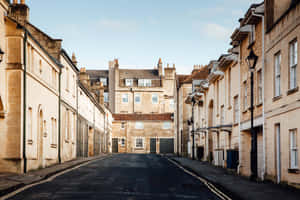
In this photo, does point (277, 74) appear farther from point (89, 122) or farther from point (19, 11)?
point (89, 122)

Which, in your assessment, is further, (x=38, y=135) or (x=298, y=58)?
(x=38, y=135)

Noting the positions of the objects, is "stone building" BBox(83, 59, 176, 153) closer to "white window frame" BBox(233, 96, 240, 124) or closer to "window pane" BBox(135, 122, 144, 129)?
"window pane" BBox(135, 122, 144, 129)

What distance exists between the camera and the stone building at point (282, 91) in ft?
50.6

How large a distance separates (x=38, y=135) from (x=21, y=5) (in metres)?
8.34

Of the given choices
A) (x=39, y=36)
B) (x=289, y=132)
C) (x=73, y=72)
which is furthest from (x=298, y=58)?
(x=73, y=72)

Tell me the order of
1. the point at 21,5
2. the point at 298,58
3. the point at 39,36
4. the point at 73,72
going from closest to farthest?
the point at 298,58 < the point at 21,5 < the point at 39,36 < the point at 73,72

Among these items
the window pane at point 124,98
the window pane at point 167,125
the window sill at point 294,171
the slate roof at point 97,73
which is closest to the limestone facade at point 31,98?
the window sill at point 294,171

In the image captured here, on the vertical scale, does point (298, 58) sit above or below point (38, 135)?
above

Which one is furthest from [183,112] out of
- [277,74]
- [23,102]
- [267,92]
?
[277,74]

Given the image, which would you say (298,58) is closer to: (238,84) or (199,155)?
(238,84)

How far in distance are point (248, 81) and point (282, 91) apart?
5.53 meters

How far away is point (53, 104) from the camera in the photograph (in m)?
29.3

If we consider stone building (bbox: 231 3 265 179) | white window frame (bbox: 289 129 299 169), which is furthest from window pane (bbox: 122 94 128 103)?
white window frame (bbox: 289 129 299 169)

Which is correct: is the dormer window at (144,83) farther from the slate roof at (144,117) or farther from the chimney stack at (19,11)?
the chimney stack at (19,11)
